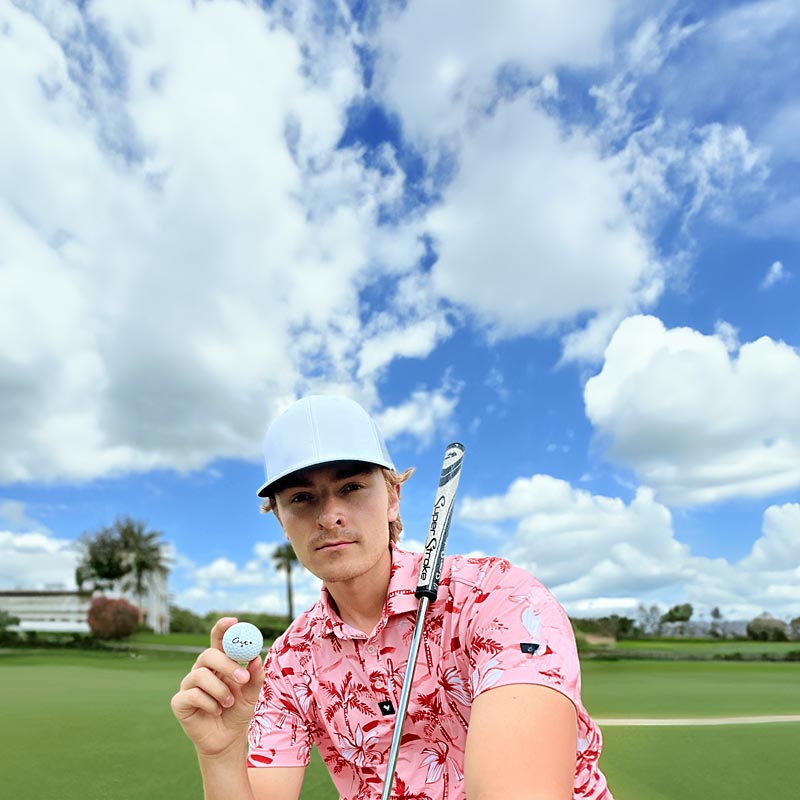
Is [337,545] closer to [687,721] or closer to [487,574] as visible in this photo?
[487,574]

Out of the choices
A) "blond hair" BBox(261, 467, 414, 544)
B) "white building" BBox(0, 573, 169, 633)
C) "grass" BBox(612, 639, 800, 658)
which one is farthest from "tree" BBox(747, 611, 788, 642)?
"white building" BBox(0, 573, 169, 633)

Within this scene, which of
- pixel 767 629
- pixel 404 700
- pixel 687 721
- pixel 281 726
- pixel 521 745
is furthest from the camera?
pixel 767 629

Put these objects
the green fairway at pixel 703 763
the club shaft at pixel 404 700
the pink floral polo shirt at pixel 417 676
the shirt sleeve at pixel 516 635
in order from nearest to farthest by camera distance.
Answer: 1. the shirt sleeve at pixel 516 635
2. the pink floral polo shirt at pixel 417 676
3. the club shaft at pixel 404 700
4. the green fairway at pixel 703 763

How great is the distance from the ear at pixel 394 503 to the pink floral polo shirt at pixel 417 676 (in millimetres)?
220

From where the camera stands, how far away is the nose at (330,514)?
2.69 metres

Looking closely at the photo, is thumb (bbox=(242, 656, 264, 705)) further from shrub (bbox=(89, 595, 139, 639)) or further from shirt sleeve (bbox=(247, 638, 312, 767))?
shrub (bbox=(89, 595, 139, 639))

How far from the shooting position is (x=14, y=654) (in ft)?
110

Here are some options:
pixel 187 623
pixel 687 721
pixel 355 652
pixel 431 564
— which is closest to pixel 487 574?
pixel 431 564

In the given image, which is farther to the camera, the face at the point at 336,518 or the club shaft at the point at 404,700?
the face at the point at 336,518

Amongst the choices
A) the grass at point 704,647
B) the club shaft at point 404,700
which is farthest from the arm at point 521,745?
the grass at point 704,647

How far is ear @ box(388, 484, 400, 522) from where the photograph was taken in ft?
10.3

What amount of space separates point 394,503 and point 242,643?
0.93m

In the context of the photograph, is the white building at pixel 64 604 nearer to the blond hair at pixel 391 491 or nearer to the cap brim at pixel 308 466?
the blond hair at pixel 391 491

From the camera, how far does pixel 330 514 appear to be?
2.70 meters
